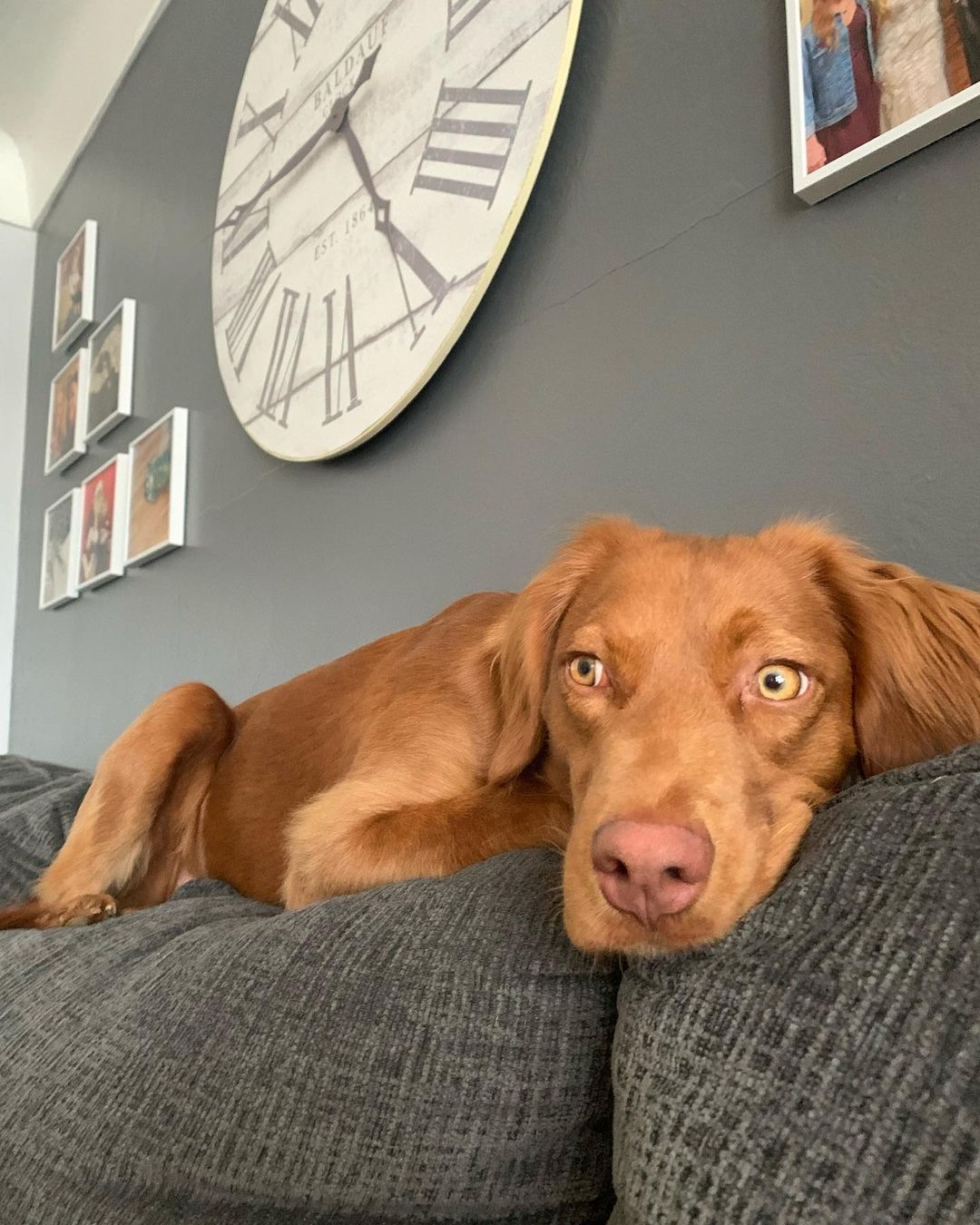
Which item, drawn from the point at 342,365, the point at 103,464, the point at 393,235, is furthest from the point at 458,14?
the point at 103,464

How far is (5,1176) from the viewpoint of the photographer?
26.3 inches

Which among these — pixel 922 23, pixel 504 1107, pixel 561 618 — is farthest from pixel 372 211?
pixel 504 1107

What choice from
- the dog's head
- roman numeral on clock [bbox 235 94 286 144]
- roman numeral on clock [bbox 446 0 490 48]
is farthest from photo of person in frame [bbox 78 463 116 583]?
the dog's head

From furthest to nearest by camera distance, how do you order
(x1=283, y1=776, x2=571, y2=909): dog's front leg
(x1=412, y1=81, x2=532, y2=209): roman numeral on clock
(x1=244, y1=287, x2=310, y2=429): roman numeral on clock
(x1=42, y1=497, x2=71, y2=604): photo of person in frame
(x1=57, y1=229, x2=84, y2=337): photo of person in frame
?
(x1=57, y1=229, x2=84, y2=337): photo of person in frame < (x1=42, y1=497, x2=71, y2=604): photo of person in frame < (x1=244, y1=287, x2=310, y2=429): roman numeral on clock < (x1=412, y1=81, x2=532, y2=209): roman numeral on clock < (x1=283, y1=776, x2=571, y2=909): dog's front leg

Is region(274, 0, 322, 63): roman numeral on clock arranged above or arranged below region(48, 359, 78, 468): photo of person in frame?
above

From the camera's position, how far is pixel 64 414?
3.82 m

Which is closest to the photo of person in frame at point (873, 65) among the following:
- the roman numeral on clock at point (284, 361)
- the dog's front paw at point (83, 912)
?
the roman numeral on clock at point (284, 361)

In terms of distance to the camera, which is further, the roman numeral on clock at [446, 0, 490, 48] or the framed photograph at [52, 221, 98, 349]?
the framed photograph at [52, 221, 98, 349]

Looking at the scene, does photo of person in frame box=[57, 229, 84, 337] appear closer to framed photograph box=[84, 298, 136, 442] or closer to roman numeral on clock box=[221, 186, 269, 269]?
framed photograph box=[84, 298, 136, 442]

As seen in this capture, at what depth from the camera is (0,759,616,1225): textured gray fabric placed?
567mm

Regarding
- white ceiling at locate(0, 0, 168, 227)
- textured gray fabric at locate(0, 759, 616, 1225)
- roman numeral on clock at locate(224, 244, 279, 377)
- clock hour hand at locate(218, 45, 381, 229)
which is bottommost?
textured gray fabric at locate(0, 759, 616, 1225)

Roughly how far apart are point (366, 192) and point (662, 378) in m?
0.97

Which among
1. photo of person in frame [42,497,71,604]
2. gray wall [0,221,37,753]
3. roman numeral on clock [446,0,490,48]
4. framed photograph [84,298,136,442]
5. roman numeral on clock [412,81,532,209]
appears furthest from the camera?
gray wall [0,221,37,753]

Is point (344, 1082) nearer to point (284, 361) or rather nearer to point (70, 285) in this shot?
point (284, 361)
